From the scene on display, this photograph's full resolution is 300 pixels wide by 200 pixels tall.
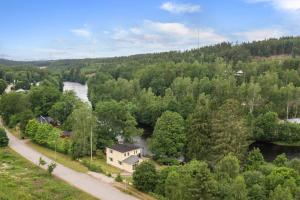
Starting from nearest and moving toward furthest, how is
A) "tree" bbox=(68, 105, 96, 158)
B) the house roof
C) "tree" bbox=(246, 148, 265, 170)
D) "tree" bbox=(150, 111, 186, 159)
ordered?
"tree" bbox=(246, 148, 265, 170) < the house roof < "tree" bbox=(150, 111, 186, 159) < "tree" bbox=(68, 105, 96, 158)

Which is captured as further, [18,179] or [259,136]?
[259,136]

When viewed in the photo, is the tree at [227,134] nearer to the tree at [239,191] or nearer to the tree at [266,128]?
the tree at [239,191]

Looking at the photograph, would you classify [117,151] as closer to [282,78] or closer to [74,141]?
[74,141]

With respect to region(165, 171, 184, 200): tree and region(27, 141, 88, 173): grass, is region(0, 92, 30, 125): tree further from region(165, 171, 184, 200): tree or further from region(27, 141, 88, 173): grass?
region(165, 171, 184, 200): tree

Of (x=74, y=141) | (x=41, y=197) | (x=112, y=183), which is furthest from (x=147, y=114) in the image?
(x=41, y=197)

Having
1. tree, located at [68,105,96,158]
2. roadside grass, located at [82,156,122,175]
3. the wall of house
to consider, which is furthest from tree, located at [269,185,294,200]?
tree, located at [68,105,96,158]

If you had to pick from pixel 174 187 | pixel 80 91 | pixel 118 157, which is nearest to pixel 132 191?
pixel 174 187

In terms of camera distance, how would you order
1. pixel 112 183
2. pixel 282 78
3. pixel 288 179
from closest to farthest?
1. pixel 288 179
2. pixel 112 183
3. pixel 282 78
